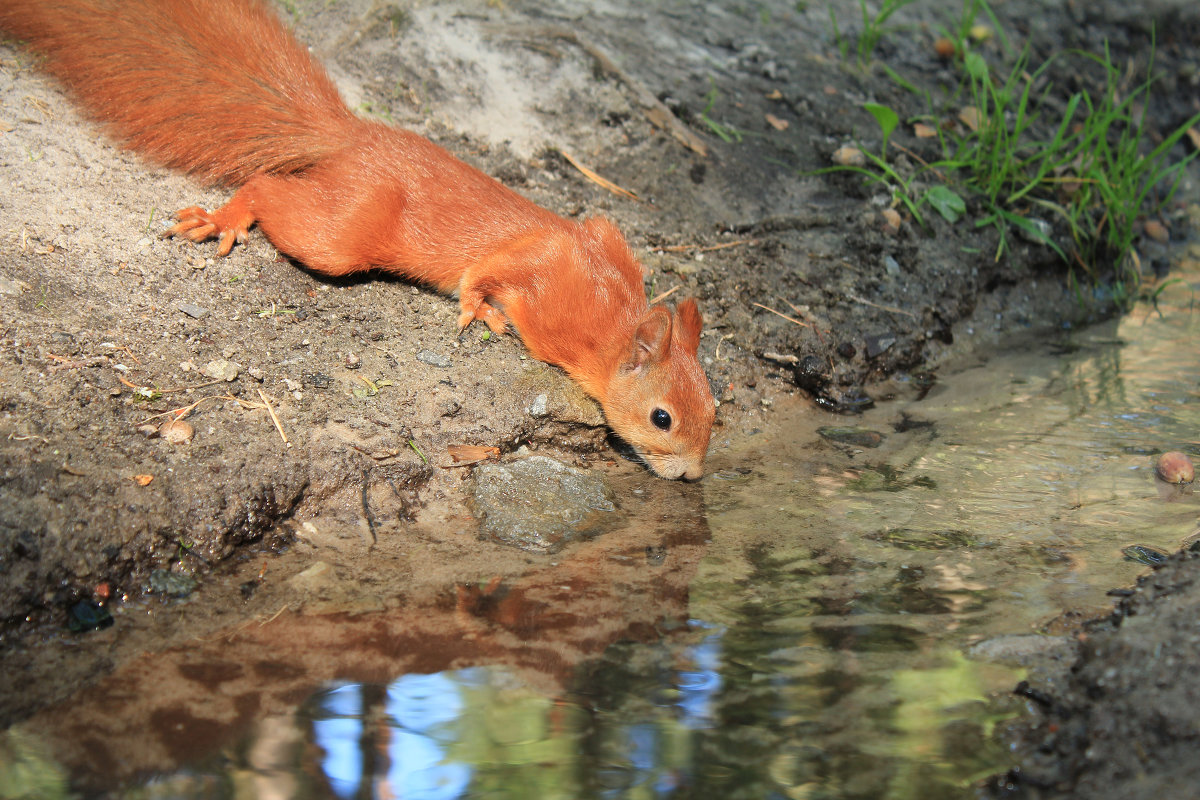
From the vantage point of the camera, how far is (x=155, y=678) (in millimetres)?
1989

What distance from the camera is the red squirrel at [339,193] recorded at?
325cm

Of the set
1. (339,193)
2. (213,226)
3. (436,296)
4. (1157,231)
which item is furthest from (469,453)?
(1157,231)

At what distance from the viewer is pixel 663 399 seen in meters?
3.06

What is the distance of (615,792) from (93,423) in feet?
6.01

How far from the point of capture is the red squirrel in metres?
3.25

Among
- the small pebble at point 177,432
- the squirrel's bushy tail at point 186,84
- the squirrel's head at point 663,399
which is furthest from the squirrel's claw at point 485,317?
the small pebble at point 177,432

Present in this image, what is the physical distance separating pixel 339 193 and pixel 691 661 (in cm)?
218

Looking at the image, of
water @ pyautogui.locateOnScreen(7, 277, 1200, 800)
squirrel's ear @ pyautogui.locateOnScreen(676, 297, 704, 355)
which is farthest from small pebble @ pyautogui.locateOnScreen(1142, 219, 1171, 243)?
squirrel's ear @ pyautogui.locateOnScreen(676, 297, 704, 355)

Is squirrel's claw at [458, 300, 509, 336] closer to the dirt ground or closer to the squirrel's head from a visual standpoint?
the dirt ground

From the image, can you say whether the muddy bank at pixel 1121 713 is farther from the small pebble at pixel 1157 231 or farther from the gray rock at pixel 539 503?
the small pebble at pixel 1157 231

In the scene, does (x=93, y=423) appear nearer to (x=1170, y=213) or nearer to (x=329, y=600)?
(x=329, y=600)

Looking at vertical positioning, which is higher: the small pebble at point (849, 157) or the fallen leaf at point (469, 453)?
the small pebble at point (849, 157)

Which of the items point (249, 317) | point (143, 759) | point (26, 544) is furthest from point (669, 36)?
point (143, 759)

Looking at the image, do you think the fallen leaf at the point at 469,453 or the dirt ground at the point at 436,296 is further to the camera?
the fallen leaf at the point at 469,453
